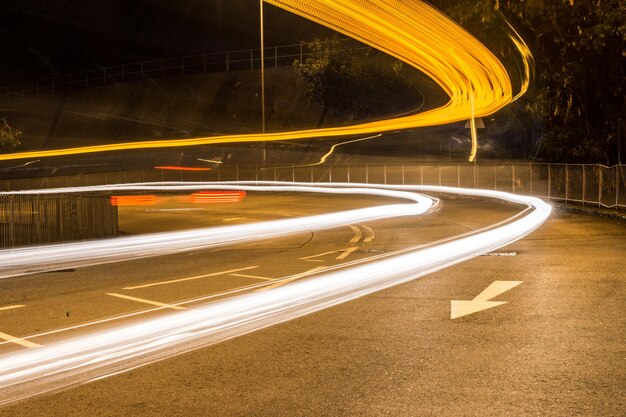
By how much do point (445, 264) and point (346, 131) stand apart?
22698mm

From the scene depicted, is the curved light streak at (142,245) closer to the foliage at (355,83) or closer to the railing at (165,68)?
the foliage at (355,83)

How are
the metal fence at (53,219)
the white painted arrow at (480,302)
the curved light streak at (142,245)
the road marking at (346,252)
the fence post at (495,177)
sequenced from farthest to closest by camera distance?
1. the fence post at (495,177)
2. the metal fence at (53,219)
3. the road marking at (346,252)
4. the curved light streak at (142,245)
5. the white painted arrow at (480,302)

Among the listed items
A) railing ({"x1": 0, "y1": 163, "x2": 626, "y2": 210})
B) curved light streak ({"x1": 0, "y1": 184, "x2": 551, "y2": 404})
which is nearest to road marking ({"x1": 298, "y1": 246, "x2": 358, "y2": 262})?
Answer: curved light streak ({"x1": 0, "y1": 184, "x2": 551, "y2": 404})

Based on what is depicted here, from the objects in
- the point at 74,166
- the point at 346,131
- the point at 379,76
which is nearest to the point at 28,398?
the point at 346,131

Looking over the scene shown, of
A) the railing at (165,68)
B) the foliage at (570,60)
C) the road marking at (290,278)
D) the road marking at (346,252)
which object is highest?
the railing at (165,68)

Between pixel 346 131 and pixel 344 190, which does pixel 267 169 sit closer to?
pixel 344 190

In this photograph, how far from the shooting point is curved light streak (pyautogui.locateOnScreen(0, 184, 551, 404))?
697cm

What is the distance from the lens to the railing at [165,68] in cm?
6556

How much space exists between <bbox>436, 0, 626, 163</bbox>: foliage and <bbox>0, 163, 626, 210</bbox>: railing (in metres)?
1.72

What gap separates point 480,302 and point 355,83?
50.1m

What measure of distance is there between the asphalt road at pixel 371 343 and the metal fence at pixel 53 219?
4.85 metres

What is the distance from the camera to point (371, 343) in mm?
8211

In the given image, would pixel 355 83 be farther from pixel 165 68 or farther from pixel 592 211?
pixel 592 211

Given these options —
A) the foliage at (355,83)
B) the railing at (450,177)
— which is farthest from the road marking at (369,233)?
the foliage at (355,83)
